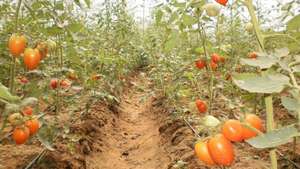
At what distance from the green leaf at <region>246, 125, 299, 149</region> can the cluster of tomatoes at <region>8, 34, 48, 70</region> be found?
5.27 ft

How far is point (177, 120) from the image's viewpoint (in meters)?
4.04

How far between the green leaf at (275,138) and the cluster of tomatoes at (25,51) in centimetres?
161

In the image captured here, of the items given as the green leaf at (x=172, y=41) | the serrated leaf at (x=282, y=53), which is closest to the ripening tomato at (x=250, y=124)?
the serrated leaf at (x=282, y=53)

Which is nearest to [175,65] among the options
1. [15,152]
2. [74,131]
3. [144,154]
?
[144,154]

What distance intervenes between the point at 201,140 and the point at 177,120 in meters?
2.78

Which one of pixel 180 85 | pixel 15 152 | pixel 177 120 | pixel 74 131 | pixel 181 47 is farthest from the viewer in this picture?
pixel 181 47

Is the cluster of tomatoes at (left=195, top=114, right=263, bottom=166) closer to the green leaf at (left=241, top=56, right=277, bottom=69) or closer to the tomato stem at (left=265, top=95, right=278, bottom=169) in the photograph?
the tomato stem at (left=265, top=95, right=278, bottom=169)

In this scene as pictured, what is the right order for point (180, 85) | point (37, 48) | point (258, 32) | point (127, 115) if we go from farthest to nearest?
point (127, 115)
point (180, 85)
point (37, 48)
point (258, 32)

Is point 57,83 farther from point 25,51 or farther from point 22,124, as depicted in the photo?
point 22,124

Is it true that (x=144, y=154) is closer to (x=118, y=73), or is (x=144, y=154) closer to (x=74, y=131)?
(x=74, y=131)

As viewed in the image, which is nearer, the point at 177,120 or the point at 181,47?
the point at 177,120

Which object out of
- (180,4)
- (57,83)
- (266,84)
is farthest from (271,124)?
(57,83)

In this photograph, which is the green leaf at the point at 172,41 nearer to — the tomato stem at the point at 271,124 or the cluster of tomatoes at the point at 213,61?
the tomato stem at the point at 271,124

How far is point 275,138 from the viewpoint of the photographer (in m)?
0.75
